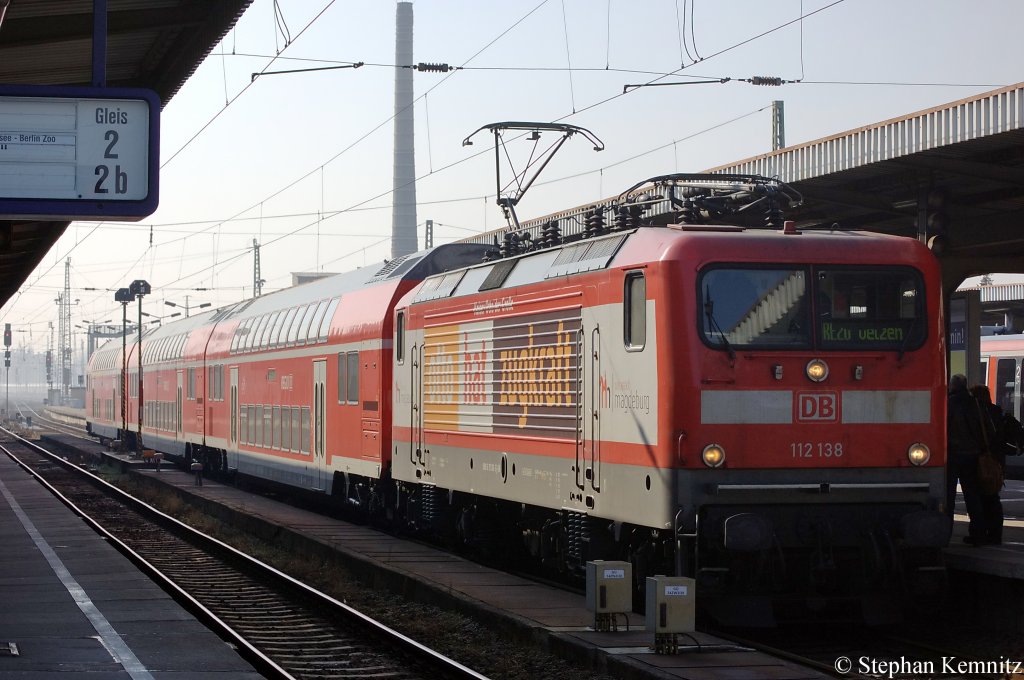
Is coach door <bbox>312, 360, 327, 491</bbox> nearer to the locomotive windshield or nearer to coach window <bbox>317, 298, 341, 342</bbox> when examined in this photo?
coach window <bbox>317, 298, 341, 342</bbox>

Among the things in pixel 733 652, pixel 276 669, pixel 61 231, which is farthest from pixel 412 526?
pixel 733 652

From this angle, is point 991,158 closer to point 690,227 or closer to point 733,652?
point 690,227

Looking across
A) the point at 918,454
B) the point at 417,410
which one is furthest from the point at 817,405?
the point at 417,410

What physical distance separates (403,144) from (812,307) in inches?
3099

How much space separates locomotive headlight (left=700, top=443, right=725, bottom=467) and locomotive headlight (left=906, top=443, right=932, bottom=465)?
1.60 m

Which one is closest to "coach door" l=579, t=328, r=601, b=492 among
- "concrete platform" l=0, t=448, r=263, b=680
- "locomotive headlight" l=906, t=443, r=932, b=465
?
"locomotive headlight" l=906, t=443, r=932, b=465

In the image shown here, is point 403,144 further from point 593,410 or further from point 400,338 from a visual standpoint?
point 593,410

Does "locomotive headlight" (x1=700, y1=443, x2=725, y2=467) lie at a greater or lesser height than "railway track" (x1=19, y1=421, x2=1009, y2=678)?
greater

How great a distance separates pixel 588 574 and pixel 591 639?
557 mm

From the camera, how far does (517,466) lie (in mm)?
14062

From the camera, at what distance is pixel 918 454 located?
11.4m

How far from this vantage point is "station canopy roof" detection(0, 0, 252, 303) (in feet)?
43.7

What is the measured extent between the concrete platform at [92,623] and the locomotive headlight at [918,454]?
537 cm

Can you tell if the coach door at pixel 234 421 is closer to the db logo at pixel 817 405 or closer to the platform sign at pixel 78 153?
the db logo at pixel 817 405
